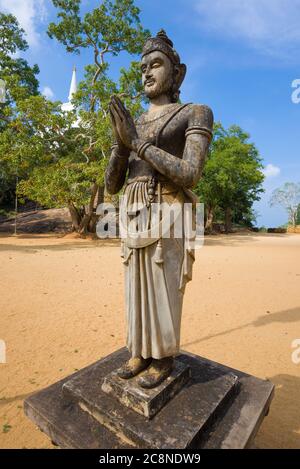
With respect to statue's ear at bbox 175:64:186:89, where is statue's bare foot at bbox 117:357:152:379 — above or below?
below

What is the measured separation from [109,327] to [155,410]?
3.14 meters

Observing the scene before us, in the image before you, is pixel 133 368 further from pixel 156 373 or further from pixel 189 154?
pixel 189 154

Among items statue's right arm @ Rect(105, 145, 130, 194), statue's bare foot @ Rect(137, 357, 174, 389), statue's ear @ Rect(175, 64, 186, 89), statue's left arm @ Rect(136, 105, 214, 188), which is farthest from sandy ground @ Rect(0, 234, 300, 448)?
statue's ear @ Rect(175, 64, 186, 89)

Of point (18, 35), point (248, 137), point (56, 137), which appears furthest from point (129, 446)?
point (248, 137)

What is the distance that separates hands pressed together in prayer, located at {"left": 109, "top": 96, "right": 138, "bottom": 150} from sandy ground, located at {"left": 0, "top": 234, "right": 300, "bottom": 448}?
2.73m

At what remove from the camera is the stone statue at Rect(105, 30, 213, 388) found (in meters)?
1.98

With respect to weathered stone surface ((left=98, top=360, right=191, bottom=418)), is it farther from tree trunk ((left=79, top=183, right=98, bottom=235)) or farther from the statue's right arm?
tree trunk ((left=79, top=183, right=98, bottom=235))

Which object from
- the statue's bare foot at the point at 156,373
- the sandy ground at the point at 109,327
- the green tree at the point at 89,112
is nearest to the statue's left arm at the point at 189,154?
the statue's bare foot at the point at 156,373

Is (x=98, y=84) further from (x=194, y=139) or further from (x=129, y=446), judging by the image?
(x=129, y=446)

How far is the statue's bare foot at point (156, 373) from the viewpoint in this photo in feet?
6.63

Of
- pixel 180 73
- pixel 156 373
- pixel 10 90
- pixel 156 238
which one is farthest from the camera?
pixel 10 90

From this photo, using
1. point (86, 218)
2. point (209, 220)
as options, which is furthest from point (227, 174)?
point (86, 218)

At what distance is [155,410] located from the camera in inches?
76.4

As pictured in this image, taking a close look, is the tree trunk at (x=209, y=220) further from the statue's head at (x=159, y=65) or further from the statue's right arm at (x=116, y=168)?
the statue's head at (x=159, y=65)
